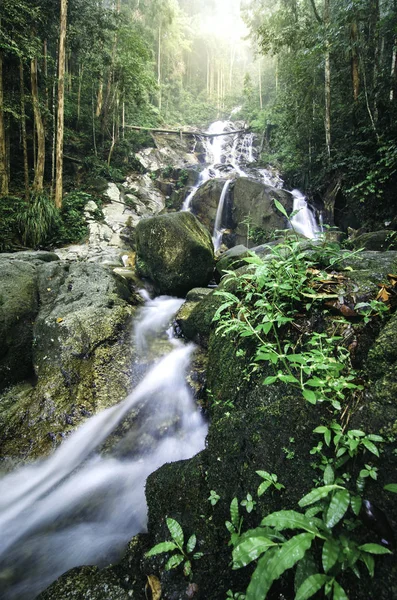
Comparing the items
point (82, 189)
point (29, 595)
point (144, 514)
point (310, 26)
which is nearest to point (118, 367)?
point (144, 514)

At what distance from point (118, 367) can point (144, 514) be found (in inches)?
78.8

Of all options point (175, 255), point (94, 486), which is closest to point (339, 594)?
point (94, 486)

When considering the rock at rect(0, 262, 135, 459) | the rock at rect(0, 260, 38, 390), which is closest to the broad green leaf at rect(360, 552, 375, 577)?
the rock at rect(0, 262, 135, 459)

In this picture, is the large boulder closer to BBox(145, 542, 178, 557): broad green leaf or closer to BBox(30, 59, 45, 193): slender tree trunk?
BBox(145, 542, 178, 557): broad green leaf

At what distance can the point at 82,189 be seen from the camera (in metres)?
13.2

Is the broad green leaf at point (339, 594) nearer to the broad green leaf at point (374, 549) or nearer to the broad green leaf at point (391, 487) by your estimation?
the broad green leaf at point (374, 549)

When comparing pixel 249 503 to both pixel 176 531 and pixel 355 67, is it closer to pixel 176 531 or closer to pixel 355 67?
pixel 176 531

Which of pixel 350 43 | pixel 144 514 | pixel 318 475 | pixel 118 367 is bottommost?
pixel 144 514

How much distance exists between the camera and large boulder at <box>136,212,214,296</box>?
6.06 m

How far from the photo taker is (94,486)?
9.60ft

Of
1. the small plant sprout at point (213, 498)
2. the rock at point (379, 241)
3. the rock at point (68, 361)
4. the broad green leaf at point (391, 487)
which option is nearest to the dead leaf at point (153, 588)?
the small plant sprout at point (213, 498)

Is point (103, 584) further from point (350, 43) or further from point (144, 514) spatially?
point (350, 43)

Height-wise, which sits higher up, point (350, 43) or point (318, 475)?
point (350, 43)

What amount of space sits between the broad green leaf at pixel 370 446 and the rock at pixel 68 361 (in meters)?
3.27
